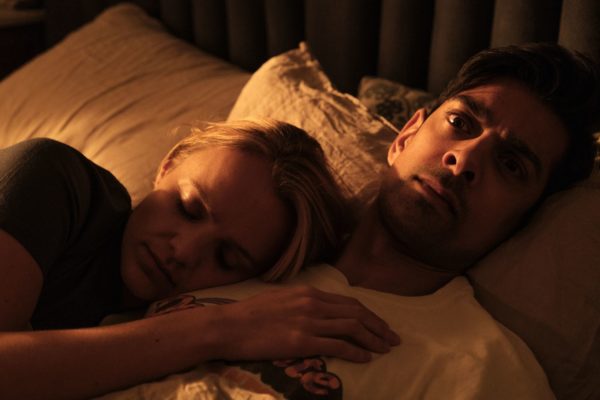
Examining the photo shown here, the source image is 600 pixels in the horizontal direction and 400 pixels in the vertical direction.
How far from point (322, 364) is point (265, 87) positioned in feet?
2.53

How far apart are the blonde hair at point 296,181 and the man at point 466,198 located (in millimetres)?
32

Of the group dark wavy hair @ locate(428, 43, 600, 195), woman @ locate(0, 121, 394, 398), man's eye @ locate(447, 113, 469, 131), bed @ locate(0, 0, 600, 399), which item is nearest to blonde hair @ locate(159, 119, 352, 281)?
woman @ locate(0, 121, 394, 398)

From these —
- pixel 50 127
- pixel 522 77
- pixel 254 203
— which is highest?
pixel 522 77

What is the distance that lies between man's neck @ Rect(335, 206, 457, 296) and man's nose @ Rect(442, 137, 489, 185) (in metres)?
0.17

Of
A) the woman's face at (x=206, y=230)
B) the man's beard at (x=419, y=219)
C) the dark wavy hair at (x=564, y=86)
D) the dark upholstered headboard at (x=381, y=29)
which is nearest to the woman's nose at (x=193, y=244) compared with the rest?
the woman's face at (x=206, y=230)

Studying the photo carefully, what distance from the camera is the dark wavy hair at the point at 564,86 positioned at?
1.12m

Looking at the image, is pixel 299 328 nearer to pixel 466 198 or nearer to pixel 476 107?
pixel 466 198

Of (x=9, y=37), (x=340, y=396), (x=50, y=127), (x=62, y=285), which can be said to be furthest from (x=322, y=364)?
(x=9, y=37)

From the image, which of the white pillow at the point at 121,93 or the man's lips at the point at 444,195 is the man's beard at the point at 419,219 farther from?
the white pillow at the point at 121,93

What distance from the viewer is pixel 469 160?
1.06m

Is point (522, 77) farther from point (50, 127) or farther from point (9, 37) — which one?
point (9, 37)

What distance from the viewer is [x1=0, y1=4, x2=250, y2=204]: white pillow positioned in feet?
5.23

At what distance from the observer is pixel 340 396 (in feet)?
2.66

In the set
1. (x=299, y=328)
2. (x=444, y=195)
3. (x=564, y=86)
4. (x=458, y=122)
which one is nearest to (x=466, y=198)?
(x=444, y=195)
